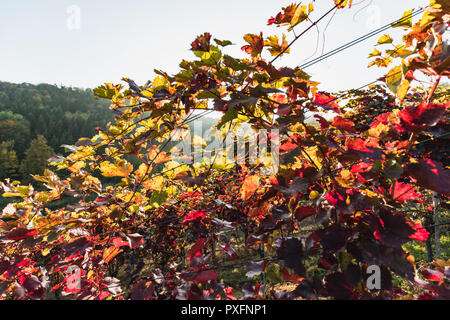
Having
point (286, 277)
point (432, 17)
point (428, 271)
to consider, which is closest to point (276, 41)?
point (432, 17)

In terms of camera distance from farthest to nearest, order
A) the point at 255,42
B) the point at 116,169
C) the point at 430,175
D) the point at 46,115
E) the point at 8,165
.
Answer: the point at 46,115 → the point at 8,165 → the point at 116,169 → the point at 255,42 → the point at 430,175

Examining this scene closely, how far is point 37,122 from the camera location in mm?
52531

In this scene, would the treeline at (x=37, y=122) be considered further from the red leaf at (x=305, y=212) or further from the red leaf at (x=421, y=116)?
the red leaf at (x=421, y=116)

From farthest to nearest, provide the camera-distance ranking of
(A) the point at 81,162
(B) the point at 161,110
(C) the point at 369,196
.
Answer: (A) the point at 81,162 → (B) the point at 161,110 → (C) the point at 369,196

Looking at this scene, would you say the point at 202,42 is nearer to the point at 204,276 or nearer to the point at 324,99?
the point at 324,99

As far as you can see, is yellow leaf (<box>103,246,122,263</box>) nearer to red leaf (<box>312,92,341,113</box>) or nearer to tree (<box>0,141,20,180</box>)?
red leaf (<box>312,92,341,113</box>)

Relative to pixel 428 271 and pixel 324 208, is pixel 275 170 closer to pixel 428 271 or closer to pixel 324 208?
pixel 324 208

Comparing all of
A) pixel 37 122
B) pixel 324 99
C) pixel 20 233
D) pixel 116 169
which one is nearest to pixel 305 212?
pixel 324 99

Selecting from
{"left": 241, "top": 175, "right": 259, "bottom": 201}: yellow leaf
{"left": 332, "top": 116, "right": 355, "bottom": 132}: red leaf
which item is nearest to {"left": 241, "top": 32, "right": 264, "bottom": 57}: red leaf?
{"left": 332, "top": 116, "right": 355, "bottom": 132}: red leaf

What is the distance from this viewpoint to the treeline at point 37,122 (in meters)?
37.6

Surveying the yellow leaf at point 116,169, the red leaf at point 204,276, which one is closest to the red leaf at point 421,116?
the red leaf at point 204,276

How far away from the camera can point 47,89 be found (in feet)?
253

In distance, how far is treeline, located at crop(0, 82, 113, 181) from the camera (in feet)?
123
